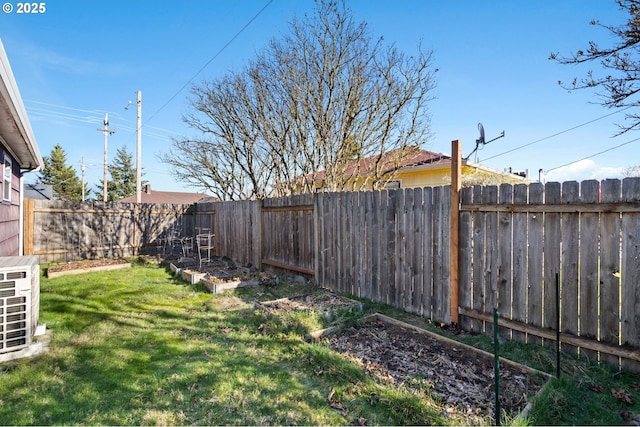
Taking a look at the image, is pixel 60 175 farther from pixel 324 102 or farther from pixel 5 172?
pixel 324 102

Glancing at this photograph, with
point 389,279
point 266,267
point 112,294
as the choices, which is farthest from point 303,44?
point 112,294

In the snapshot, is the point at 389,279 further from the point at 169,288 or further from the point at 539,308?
the point at 169,288

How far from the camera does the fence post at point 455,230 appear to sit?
148 inches

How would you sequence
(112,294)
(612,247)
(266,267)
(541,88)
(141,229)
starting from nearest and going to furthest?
(612,247), (112,294), (266,267), (541,88), (141,229)

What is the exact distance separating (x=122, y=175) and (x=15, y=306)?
4069 centimetres

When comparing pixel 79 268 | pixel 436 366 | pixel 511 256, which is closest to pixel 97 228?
pixel 79 268

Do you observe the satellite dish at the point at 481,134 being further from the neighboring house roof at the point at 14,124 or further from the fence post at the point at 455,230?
the neighboring house roof at the point at 14,124

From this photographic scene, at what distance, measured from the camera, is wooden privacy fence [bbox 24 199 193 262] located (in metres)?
8.88

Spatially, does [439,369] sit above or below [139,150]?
below

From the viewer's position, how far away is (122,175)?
123 feet

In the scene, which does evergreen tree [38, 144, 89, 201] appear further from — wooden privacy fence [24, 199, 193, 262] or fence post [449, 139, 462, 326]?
fence post [449, 139, 462, 326]

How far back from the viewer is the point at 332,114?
341 inches

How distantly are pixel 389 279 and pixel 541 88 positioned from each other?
24.7ft

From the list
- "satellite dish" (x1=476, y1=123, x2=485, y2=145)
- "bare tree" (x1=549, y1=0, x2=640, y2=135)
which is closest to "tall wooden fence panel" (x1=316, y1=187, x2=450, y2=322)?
"bare tree" (x1=549, y1=0, x2=640, y2=135)
